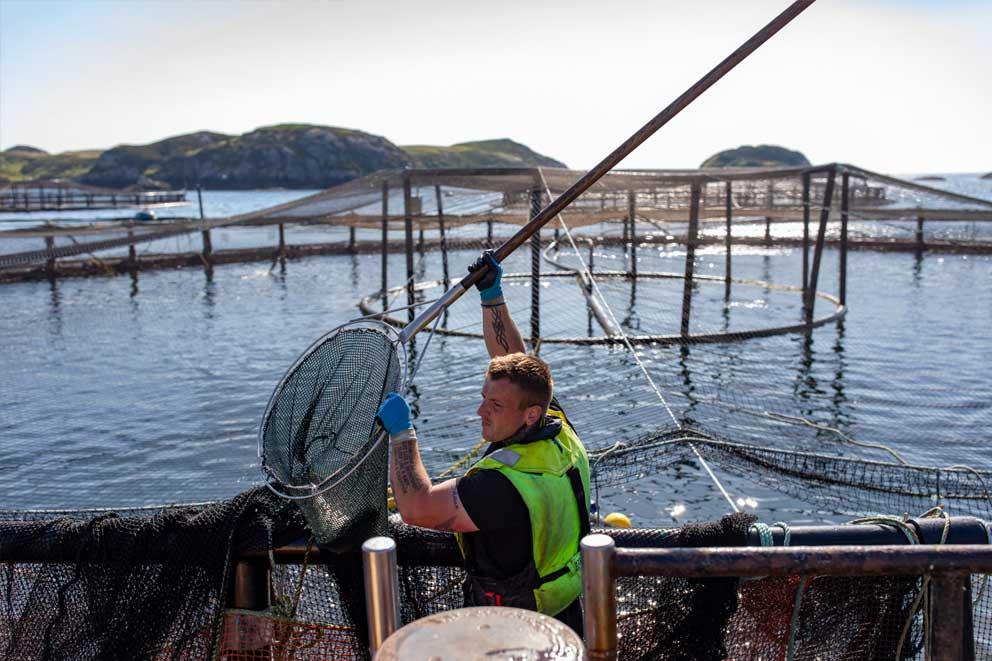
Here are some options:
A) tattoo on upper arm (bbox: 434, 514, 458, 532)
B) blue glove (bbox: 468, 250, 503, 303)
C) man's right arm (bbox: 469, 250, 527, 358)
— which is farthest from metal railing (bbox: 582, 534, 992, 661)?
blue glove (bbox: 468, 250, 503, 303)

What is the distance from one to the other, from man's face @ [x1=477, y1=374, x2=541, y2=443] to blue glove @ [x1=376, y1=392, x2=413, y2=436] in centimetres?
29

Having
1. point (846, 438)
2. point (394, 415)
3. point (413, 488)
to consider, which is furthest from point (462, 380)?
Result: point (413, 488)

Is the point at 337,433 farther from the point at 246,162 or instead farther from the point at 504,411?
the point at 246,162

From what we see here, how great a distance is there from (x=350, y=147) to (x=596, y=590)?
179279 mm

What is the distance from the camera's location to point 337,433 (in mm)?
3883

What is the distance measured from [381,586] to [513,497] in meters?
0.65

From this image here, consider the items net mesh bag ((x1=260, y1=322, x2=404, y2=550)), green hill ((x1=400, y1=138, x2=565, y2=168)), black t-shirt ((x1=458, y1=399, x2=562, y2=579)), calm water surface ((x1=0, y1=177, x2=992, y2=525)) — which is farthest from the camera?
green hill ((x1=400, y1=138, x2=565, y2=168))

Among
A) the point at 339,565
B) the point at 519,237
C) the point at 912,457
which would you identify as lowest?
the point at 912,457

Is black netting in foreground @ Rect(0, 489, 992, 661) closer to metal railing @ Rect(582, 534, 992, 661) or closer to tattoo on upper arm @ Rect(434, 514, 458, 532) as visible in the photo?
tattoo on upper arm @ Rect(434, 514, 458, 532)

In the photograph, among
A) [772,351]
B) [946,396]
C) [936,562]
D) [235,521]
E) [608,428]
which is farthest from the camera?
[772,351]

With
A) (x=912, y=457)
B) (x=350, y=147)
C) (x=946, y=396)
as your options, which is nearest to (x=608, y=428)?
(x=912, y=457)

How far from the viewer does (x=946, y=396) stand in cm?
1512

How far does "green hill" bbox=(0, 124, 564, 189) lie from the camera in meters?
168

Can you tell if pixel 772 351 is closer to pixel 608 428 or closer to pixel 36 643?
pixel 608 428
